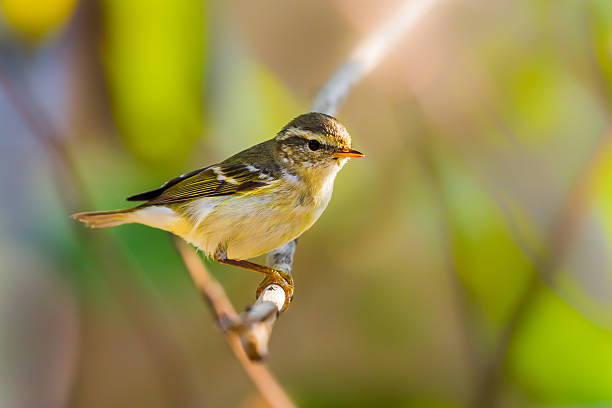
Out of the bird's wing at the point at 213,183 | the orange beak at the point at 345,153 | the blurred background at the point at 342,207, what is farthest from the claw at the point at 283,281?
the blurred background at the point at 342,207

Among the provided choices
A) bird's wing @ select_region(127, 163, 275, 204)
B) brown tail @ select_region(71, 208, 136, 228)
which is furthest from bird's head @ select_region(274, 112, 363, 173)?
brown tail @ select_region(71, 208, 136, 228)

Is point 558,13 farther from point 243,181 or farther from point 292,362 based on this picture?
point 292,362

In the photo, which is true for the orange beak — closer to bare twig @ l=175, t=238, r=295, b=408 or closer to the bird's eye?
the bird's eye

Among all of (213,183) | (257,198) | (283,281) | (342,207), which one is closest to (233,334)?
(283,281)

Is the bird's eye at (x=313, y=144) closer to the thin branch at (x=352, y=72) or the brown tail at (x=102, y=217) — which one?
the thin branch at (x=352, y=72)

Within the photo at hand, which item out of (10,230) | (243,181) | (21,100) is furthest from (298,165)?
(10,230)

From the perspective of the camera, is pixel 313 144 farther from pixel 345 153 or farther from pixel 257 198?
pixel 257 198
